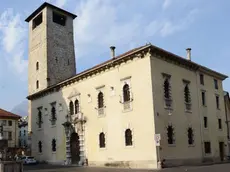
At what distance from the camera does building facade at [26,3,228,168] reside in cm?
2555

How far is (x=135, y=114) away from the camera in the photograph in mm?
26156

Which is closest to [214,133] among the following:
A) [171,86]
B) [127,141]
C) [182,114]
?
[182,114]

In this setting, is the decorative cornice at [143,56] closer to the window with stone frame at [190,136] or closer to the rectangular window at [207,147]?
the window with stone frame at [190,136]

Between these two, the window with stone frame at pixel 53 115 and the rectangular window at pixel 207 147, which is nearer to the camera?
the rectangular window at pixel 207 147

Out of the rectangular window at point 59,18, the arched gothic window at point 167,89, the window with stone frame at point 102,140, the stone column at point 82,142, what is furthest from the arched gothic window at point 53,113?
the arched gothic window at point 167,89

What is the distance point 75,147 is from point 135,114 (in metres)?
9.63

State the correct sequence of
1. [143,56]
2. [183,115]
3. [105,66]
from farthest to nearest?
[105,66]
[183,115]
[143,56]

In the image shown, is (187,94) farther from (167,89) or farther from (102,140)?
(102,140)

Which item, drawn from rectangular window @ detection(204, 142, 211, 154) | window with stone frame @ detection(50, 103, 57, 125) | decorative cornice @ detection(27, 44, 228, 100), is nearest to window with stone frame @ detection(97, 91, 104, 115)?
decorative cornice @ detection(27, 44, 228, 100)

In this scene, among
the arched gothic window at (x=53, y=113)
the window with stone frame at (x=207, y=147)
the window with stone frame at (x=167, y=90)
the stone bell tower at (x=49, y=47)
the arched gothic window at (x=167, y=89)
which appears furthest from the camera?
the stone bell tower at (x=49, y=47)

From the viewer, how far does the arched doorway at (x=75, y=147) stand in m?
32.4

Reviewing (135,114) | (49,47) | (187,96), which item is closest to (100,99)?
(135,114)

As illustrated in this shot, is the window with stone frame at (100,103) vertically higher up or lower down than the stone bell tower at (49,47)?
lower down

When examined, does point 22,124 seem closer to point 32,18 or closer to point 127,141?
point 32,18
